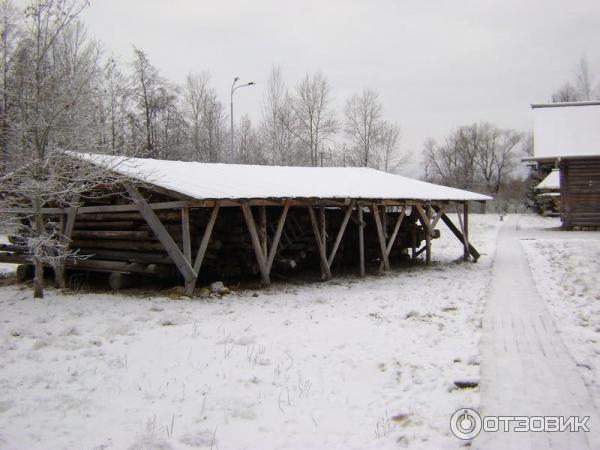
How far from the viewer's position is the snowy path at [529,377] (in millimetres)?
4160

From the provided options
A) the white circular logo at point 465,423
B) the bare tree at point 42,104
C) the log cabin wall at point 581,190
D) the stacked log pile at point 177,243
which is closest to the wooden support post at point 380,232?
the stacked log pile at point 177,243

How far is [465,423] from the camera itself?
4.48 meters

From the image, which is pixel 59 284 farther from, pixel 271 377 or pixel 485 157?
pixel 485 157

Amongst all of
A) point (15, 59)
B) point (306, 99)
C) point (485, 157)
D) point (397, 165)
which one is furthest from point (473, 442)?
point (485, 157)

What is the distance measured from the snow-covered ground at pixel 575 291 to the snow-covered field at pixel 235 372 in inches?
50.2

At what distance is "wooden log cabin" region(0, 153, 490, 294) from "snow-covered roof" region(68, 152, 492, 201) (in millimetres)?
34

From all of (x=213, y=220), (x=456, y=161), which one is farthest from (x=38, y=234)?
(x=456, y=161)

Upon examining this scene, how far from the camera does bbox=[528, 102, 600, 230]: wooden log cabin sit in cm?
2467

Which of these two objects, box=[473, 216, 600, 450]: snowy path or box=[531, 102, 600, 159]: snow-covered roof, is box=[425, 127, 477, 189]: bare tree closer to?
box=[531, 102, 600, 159]: snow-covered roof

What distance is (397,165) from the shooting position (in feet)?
167

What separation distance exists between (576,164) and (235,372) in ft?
80.6

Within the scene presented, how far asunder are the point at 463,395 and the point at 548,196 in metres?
38.8

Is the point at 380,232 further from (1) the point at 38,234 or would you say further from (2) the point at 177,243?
(1) the point at 38,234

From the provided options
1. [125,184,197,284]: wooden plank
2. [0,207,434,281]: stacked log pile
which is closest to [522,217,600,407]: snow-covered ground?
[0,207,434,281]: stacked log pile
